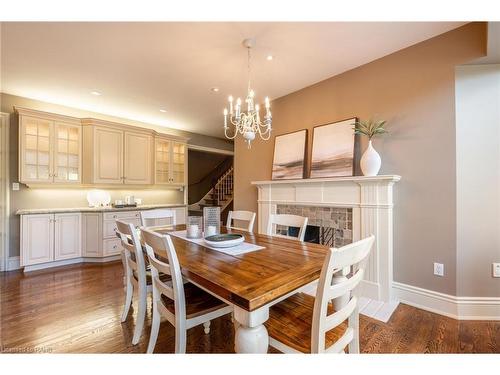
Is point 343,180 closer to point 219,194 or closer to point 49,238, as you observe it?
point 49,238

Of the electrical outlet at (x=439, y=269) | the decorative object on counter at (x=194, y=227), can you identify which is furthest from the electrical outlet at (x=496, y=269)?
the decorative object on counter at (x=194, y=227)

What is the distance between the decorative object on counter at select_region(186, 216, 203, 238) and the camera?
196cm

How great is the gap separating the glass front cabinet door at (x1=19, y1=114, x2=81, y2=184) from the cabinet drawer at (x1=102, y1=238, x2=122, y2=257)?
3.76 feet

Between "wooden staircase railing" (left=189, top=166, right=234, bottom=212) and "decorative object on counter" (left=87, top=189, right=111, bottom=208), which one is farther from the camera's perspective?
"wooden staircase railing" (left=189, top=166, right=234, bottom=212)

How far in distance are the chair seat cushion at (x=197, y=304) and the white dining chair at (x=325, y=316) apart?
0.37 meters

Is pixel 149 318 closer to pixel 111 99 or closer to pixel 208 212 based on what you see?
pixel 208 212

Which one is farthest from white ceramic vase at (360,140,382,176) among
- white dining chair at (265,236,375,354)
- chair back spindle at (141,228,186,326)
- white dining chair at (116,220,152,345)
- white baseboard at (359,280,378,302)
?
white dining chair at (116,220,152,345)

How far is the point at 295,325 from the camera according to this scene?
1.21 m

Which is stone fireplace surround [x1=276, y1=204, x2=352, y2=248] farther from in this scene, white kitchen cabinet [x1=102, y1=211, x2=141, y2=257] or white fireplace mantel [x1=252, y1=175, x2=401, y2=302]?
white kitchen cabinet [x1=102, y1=211, x2=141, y2=257]

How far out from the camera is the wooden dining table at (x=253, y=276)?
95 cm

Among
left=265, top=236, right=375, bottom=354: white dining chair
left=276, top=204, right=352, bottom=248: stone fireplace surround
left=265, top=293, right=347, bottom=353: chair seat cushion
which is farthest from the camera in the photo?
left=276, top=204, right=352, bottom=248: stone fireplace surround

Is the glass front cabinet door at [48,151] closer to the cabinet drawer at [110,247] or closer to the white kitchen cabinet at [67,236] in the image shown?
the white kitchen cabinet at [67,236]

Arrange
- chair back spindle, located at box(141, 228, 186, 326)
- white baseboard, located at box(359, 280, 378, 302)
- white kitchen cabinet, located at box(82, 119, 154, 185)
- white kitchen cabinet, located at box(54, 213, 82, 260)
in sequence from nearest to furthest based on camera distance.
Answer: chair back spindle, located at box(141, 228, 186, 326) < white baseboard, located at box(359, 280, 378, 302) < white kitchen cabinet, located at box(54, 213, 82, 260) < white kitchen cabinet, located at box(82, 119, 154, 185)

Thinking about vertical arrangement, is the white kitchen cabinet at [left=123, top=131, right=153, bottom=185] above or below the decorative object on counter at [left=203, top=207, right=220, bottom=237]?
above
